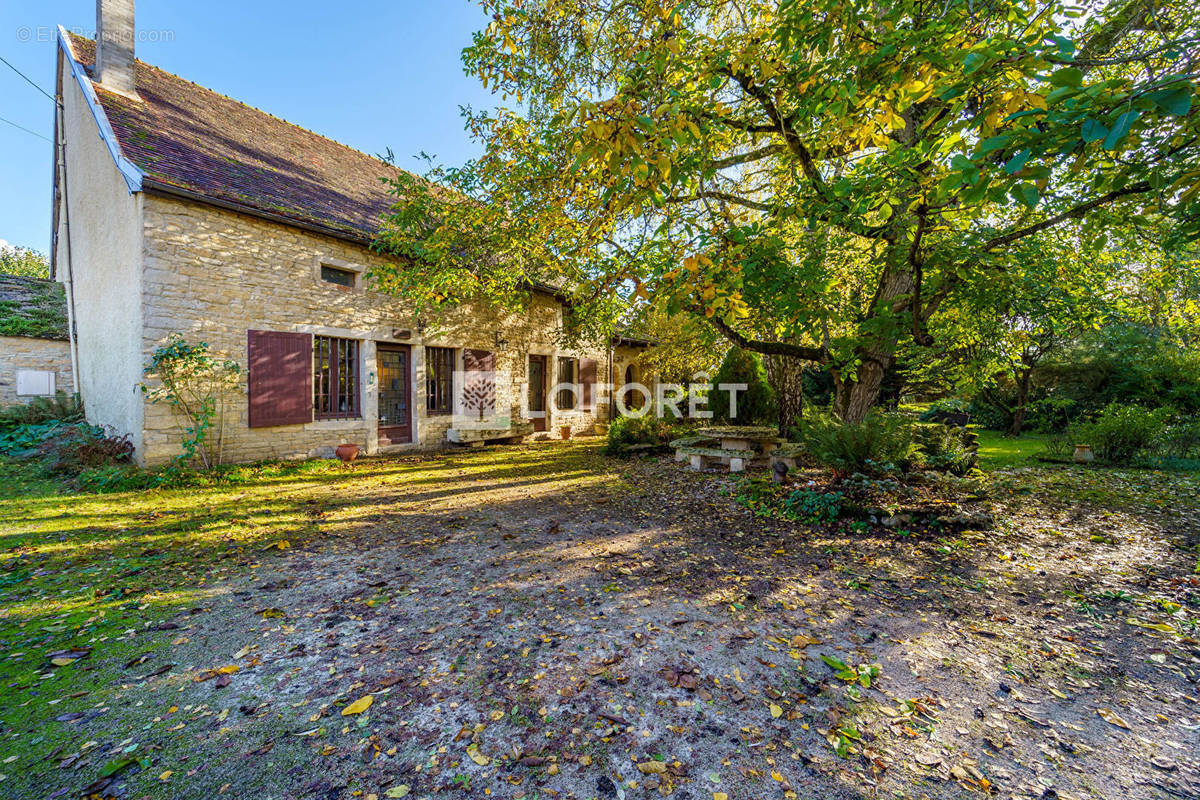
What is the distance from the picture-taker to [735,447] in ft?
25.7

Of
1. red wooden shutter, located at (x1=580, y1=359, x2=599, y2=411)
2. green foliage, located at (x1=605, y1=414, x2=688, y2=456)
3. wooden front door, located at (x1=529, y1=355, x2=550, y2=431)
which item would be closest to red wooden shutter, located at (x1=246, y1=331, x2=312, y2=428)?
wooden front door, located at (x1=529, y1=355, x2=550, y2=431)

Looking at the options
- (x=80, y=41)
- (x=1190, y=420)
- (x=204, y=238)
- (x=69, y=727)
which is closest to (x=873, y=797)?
(x=69, y=727)

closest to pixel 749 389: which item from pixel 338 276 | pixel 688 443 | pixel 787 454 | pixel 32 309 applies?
pixel 688 443

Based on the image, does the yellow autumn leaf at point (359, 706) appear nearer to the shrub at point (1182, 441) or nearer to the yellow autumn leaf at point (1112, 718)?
the yellow autumn leaf at point (1112, 718)

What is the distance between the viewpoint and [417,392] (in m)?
9.80

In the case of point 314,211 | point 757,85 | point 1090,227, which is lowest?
point 1090,227

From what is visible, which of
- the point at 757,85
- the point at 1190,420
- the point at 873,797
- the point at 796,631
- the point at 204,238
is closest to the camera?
the point at 873,797

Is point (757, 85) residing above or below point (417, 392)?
above

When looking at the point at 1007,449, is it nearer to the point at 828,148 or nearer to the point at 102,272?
the point at 828,148

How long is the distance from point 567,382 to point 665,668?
1135 cm

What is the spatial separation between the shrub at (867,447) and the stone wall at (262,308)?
7.77m

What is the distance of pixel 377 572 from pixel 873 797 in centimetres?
343

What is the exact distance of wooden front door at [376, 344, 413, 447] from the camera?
368 inches

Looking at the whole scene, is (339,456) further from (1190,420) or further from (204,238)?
(1190,420)
